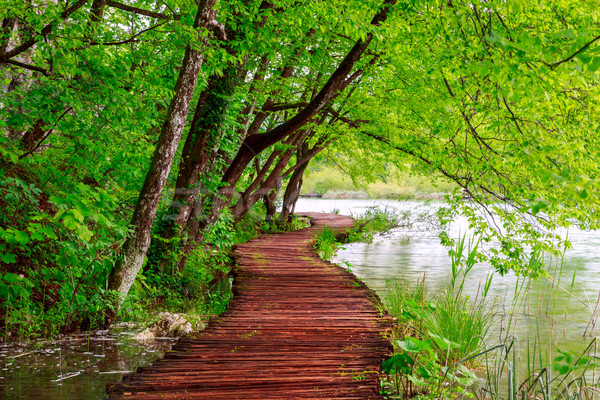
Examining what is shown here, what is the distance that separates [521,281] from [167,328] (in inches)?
344

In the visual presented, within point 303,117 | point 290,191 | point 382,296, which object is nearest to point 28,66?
point 303,117

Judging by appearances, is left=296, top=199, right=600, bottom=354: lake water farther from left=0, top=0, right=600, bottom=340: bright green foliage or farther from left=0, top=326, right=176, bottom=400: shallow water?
left=0, top=326, right=176, bottom=400: shallow water

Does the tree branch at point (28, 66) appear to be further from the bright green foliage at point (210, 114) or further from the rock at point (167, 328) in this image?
the rock at point (167, 328)

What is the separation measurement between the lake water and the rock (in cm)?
334

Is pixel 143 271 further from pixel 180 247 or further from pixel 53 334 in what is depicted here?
pixel 53 334

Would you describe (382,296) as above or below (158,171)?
below

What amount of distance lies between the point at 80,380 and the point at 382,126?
7.01 metres

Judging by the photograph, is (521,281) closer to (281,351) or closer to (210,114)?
(210,114)

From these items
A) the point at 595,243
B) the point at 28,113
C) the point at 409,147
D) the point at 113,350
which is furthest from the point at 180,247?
the point at 595,243

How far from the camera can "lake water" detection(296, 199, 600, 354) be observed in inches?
287

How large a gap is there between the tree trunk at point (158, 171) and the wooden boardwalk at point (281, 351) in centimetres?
137

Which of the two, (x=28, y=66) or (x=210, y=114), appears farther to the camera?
(x=210, y=114)

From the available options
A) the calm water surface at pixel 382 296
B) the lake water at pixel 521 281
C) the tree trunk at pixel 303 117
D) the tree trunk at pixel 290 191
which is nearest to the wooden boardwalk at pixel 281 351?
the calm water surface at pixel 382 296

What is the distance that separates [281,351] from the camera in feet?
14.4
